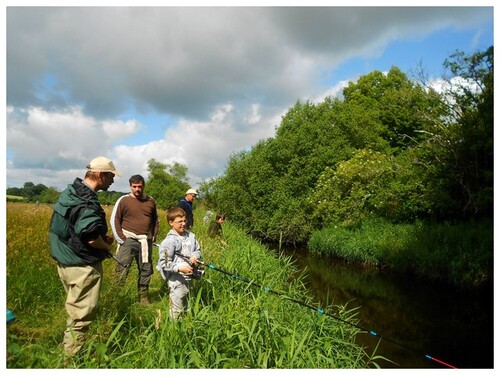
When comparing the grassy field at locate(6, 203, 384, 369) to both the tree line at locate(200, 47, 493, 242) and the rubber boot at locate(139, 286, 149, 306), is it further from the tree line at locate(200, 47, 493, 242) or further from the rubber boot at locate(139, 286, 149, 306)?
the tree line at locate(200, 47, 493, 242)

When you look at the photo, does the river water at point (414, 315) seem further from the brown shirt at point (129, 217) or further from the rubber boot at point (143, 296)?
the brown shirt at point (129, 217)

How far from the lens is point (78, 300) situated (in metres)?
3.26

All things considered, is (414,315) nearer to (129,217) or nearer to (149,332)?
(149,332)

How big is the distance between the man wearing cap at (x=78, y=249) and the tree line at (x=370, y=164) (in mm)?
3911

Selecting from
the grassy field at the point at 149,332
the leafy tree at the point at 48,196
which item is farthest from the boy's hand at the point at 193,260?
the leafy tree at the point at 48,196

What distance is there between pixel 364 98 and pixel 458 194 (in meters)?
18.9

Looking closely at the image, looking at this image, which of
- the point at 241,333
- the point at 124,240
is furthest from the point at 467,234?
the point at 124,240

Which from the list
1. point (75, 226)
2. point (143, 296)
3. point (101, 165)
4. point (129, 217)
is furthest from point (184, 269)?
point (129, 217)

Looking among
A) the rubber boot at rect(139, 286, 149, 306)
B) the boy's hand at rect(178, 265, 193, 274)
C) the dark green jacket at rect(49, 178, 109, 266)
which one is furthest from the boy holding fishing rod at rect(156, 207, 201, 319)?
the rubber boot at rect(139, 286, 149, 306)

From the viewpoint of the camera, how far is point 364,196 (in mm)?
15492

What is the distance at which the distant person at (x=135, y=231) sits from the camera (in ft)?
17.3

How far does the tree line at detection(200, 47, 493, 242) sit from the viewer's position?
764cm

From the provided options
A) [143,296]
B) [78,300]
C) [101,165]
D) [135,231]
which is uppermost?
[101,165]

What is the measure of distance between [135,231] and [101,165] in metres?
2.09
